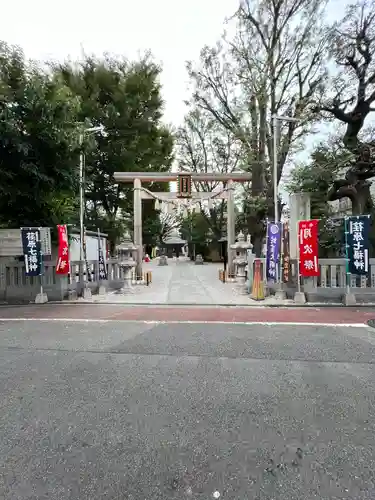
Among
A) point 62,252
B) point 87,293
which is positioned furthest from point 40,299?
point 62,252

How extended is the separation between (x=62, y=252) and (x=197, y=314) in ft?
15.5

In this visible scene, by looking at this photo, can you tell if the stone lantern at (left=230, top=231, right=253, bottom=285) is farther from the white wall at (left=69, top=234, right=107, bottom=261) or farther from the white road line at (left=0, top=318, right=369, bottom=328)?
the white road line at (left=0, top=318, right=369, bottom=328)

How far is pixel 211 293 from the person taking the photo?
12.6 m

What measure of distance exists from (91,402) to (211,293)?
9311 mm

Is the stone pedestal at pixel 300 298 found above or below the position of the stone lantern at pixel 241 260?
below

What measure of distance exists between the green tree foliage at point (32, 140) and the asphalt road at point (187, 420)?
650 cm

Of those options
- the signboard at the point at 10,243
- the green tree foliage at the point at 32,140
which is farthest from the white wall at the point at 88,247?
the green tree foliage at the point at 32,140

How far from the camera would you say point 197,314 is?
8.53m

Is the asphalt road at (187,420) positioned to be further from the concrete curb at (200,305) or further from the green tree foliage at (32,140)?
the green tree foliage at (32,140)

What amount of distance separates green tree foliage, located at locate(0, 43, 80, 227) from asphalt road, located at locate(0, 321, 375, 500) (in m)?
6.50

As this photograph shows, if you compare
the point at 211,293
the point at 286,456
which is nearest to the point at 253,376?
the point at 286,456

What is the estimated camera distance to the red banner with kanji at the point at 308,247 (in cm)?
973

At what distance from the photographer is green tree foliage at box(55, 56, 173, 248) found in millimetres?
20172

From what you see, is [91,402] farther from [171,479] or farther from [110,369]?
[171,479]
